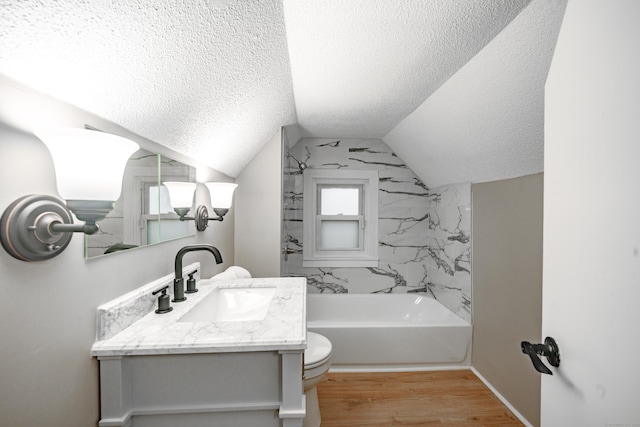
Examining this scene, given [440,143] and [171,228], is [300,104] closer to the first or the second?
[440,143]

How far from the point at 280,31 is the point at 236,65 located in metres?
0.25

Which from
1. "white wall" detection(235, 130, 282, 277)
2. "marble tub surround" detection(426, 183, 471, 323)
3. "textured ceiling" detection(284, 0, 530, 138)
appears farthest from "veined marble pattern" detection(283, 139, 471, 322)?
"textured ceiling" detection(284, 0, 530, 138)

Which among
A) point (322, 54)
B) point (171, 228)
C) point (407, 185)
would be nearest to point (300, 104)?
point (322, 54)

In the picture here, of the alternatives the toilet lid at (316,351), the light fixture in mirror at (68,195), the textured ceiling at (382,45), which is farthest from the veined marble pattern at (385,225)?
the light fixture in mirror at (68,195)

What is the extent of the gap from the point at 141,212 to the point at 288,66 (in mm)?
1065

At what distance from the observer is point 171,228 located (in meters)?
1.50

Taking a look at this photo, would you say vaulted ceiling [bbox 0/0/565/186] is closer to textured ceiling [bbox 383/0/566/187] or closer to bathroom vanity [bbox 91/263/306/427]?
textured ceiling [bbox 383/0/566/187]

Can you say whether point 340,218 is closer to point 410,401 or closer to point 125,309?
point 410,401

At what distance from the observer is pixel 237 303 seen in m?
1.67

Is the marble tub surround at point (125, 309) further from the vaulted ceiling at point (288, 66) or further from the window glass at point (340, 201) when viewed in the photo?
the window glass at point (340, 201)

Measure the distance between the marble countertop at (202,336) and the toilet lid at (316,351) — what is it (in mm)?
583

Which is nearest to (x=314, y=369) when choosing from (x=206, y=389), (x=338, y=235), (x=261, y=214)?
(x=206, y=389)

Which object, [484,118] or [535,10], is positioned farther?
[484,118]

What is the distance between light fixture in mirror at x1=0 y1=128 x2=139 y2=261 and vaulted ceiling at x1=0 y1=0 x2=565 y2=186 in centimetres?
20
